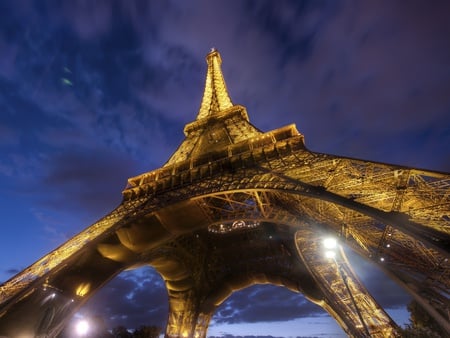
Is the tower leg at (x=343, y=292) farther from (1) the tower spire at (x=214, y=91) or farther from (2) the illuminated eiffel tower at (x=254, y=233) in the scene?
(1) the tower spire at (x=214, y=91)

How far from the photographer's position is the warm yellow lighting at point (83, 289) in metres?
11.9

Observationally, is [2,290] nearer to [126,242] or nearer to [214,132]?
[126,242]

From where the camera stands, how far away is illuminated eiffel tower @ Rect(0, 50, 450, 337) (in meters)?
6.92

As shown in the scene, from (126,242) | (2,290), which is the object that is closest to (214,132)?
(126,242)

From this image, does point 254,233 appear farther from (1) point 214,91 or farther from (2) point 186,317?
(1) point 214,91

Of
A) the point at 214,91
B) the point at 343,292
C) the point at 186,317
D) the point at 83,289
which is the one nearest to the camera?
the point at 83,289

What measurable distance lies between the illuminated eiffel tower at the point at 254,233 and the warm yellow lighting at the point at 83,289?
0.05 m

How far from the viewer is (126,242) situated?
12594 millimetres

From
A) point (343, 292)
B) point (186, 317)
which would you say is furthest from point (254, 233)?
point (343, 292)

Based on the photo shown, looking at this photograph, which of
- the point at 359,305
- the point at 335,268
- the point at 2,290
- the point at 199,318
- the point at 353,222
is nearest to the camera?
the point at 353,222

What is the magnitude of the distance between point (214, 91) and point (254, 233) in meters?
13.0

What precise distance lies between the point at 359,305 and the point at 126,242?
38.2 feet

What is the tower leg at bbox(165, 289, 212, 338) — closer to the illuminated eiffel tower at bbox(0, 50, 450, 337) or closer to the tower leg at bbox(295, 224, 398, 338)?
the illuminated eiffel tower at bbox(0, 50, 450, 337)

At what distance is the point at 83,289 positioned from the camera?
39.7 feet
